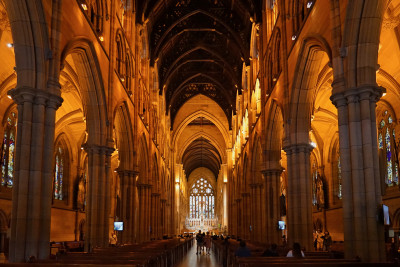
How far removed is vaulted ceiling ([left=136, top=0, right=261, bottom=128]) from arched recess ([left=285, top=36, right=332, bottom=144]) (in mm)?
11248

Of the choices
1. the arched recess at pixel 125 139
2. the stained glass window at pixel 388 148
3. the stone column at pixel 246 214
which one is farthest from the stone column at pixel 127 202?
the stained glass window at pixel 388 148

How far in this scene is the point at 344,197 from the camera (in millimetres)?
12125

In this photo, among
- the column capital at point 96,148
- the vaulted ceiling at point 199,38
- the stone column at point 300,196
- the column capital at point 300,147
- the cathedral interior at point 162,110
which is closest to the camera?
the cathedral interior at point 162,110

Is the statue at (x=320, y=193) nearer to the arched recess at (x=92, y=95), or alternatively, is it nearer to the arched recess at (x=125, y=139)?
the arched recess at (x=125, y=139)

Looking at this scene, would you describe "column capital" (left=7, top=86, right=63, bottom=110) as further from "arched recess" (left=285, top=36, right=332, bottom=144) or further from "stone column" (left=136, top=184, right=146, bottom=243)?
"stone column" (left=136, top=184, right=146, bottom=243)

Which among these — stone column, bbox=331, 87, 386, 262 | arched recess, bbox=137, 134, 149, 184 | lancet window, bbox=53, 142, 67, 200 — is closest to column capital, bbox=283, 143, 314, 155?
stone column, bbox=331, 87, 386, 262

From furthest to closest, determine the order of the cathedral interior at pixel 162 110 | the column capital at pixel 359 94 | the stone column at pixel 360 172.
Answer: the cathedral interior at pixel 162 110, the column capital at pixel 359 94, the stone column at pixel 360 172

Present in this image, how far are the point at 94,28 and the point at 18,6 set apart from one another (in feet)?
19.2

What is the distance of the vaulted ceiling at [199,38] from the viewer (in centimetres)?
3403

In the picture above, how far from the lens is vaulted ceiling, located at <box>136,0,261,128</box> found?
34031mm

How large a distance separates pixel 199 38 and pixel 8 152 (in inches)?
849

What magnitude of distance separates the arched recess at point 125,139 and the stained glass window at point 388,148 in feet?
47.0

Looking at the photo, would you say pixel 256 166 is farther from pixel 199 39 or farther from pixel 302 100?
pixel 199 39

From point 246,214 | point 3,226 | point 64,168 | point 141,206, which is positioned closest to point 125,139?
point 141,206
